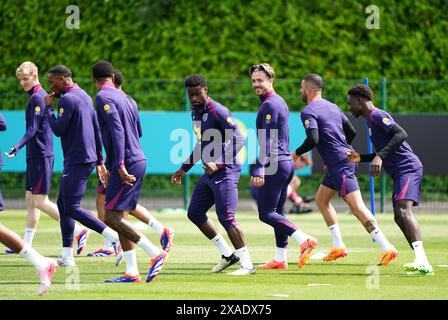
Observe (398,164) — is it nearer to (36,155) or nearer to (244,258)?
(244,258)

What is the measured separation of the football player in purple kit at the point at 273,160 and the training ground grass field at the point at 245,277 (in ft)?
1.10

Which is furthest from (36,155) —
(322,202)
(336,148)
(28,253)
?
(28,253)

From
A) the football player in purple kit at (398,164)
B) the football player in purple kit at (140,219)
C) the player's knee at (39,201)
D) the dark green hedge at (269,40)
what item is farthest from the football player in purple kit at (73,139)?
the dark green hedge at (269,40)

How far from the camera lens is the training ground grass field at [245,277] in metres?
10.5

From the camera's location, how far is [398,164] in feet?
41.5

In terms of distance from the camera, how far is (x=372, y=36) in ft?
84.5

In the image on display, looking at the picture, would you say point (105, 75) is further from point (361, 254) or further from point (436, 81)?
point (436, 81)

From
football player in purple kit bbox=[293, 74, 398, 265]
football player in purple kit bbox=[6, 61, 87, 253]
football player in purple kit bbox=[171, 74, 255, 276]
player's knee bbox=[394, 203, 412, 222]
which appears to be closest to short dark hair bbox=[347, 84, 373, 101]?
football player in purple kit bbox=[293, 74, 398, 265]

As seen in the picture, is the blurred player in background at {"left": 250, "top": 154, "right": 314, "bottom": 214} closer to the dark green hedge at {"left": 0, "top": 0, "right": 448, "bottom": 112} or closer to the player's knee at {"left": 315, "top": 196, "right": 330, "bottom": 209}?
the dark green hedge at {"left": 0, "top": 0, "right": 448, "bottom": 112}

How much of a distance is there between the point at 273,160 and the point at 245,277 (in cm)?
152

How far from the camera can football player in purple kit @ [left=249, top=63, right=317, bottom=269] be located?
12688 millimetres

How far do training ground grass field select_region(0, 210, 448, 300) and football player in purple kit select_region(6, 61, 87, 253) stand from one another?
437 mm

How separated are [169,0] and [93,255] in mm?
12447

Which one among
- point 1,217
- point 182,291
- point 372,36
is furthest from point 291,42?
point 182,291
